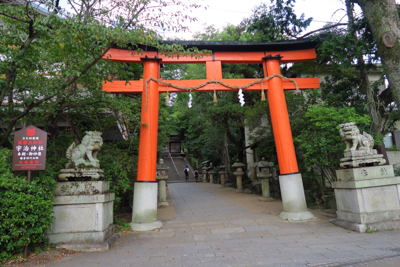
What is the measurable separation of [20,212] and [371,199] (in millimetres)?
7274

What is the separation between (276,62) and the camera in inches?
309

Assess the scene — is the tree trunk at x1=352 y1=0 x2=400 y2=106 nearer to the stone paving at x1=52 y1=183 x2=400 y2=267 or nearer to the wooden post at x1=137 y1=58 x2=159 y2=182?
the stone paving at x1=52 y1=183 x2=400 y2=267

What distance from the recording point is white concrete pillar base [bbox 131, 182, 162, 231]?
6.27 m

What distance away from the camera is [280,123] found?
7.26m

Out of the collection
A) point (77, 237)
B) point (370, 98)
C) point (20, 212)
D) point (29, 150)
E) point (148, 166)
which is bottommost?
point (77, 237)

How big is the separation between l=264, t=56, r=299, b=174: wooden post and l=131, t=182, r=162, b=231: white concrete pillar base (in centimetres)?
397

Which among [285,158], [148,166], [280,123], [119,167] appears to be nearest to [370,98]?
[280,123]

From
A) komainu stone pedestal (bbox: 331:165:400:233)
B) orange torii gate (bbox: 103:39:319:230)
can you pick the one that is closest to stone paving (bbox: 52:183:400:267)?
komainu stone pedestal (bbox: 331:165:400:233)

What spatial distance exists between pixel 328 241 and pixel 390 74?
4.82 meters

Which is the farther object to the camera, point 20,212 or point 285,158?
point 285,158

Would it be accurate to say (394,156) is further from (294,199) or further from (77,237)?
(77,237)

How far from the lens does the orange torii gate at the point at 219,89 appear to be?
6520 mm

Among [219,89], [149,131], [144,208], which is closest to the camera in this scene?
[144,208]

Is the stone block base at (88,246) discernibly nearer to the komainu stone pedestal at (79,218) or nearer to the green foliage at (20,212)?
the komainu stone pedestal at (79,218)
